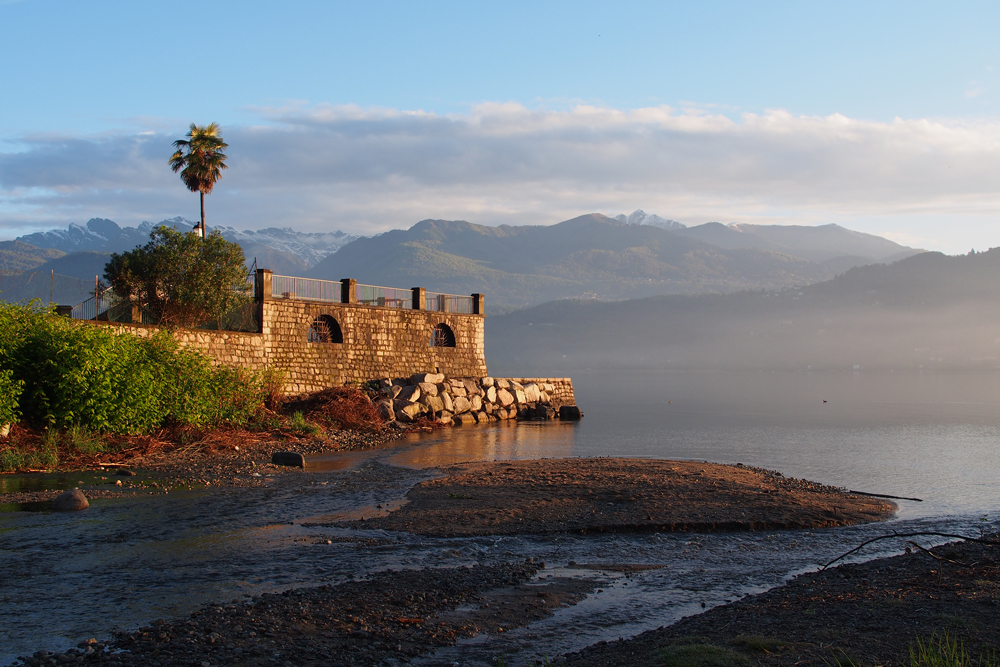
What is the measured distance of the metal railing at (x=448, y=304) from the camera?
1607 inches

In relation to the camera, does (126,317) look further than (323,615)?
Yes

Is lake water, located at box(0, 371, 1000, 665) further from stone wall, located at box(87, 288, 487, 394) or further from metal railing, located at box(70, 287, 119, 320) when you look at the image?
metal railing, located at box(70, 287, 119, 320)

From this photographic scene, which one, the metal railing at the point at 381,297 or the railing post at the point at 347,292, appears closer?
the railing post at the point at 347,292

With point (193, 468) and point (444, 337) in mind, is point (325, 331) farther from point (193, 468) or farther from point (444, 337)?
point (193, 468)

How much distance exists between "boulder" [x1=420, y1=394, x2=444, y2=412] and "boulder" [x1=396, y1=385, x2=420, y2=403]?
421mm

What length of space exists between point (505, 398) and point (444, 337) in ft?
16.6

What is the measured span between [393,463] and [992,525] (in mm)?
15724

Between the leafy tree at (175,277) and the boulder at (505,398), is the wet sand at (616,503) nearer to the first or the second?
the leafy tree at (175,277)

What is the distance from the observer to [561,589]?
9.76 m

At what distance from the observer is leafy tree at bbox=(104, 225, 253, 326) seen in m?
28.6

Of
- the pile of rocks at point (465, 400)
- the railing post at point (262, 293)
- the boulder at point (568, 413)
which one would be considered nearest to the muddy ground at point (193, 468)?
the railing post at point (262, 293)

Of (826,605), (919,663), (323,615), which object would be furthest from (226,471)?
(919,663)

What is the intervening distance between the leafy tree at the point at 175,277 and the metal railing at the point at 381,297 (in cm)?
785

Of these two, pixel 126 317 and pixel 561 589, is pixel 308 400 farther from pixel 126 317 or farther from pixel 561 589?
pixel 561 589
